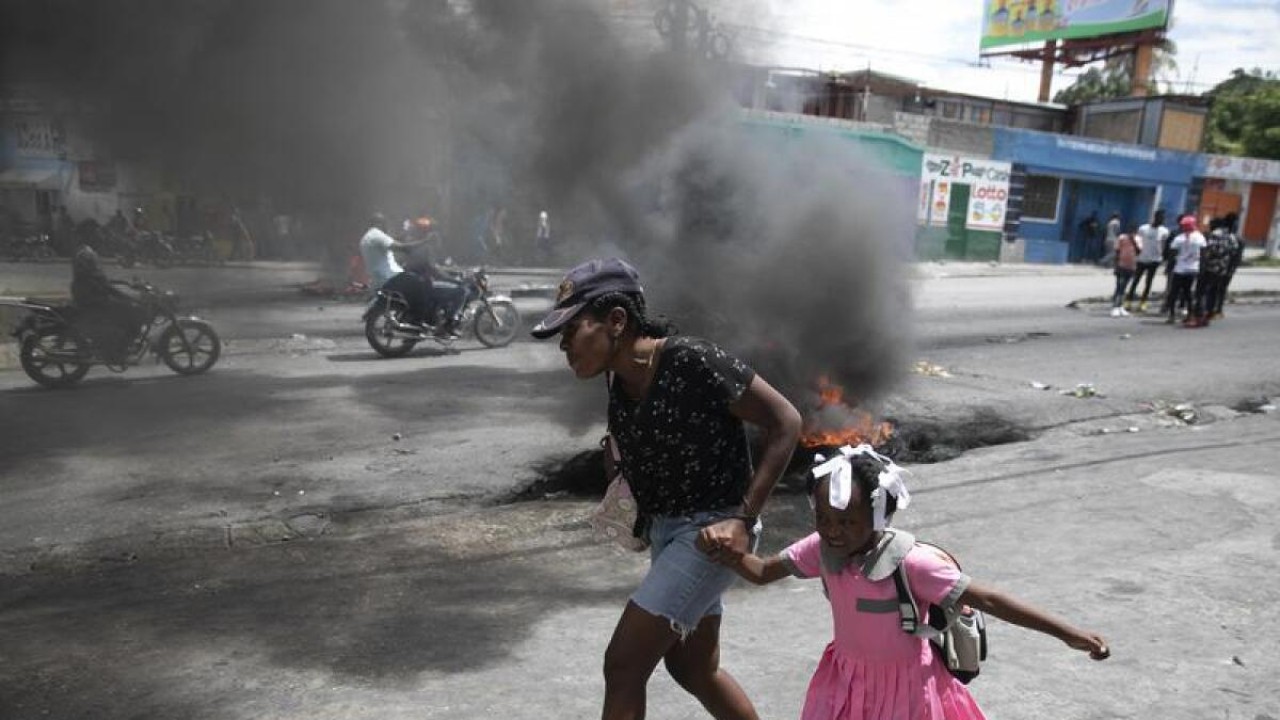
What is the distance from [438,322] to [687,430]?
7871mm

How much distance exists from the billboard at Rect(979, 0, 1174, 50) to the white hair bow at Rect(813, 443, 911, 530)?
36.7m

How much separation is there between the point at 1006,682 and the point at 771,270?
4.03m

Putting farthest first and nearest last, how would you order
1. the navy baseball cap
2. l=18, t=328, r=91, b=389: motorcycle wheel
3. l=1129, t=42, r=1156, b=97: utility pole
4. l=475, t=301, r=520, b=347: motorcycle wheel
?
l=1129, t=42, r=1156, b=97: utility pole → l=475, t=301, r=520, b=347: motorcycle wheel → l=18, t=328, r=91, b=389: motorcycle wheel → the navy baseball cap

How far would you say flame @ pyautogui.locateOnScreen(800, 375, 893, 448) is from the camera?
549cm

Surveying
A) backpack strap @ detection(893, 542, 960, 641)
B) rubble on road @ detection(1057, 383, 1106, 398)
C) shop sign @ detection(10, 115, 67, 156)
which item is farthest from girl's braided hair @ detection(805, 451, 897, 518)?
rubble on road @ detection(1057, 383, 1106, 398)

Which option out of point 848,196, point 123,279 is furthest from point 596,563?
point 123,279

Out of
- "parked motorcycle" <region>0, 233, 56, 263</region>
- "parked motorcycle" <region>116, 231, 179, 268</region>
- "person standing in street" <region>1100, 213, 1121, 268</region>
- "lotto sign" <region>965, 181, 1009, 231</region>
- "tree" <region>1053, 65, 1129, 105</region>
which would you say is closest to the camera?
"parked motorcycle" <region>0, 233, 56, 263</region>

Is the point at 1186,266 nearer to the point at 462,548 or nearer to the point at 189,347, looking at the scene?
the point at 462,548

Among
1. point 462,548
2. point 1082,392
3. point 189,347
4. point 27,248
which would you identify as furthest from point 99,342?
point 1082,392

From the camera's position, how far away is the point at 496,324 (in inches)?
405

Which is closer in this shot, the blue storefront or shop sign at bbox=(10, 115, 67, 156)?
shop sign at bbox=(10, 115, 67, 156)

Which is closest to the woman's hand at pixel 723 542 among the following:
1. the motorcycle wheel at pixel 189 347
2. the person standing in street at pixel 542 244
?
the motorcycle wheel at pixel 189 347

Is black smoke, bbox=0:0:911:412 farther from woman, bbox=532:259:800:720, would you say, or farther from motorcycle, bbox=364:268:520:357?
woman, bbox=532:259:800:720

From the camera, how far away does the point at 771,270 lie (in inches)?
263
